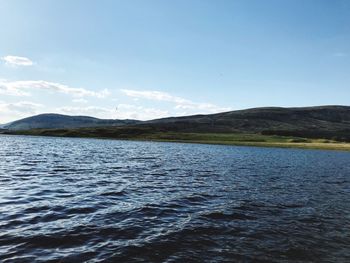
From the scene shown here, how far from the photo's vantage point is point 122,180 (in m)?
42.7

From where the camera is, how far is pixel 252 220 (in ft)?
83.6

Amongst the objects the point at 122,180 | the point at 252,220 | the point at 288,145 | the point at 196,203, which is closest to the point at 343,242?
the point at 252,220

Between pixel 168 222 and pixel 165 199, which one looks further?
pixel 165 199

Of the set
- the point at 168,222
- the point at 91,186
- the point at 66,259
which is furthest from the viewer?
the point at 91,186

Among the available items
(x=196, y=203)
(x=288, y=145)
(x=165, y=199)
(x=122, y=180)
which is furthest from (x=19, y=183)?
(x=288, y=145)

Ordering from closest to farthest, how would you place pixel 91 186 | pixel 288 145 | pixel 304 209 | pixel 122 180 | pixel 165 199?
pixel 304 209 → pixel 165 199 → pixel 91 186 → pixel 122 180 → pixel 288 145

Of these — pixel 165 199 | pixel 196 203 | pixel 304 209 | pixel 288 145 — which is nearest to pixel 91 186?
pixel 165 199

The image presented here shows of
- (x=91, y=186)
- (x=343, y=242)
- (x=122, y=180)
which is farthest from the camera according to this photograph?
(x=122, y=180)

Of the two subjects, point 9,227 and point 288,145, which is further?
point 288,145

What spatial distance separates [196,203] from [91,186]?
12170mm

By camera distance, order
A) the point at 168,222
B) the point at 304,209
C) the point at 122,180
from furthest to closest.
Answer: the point at 122,180
the point at 304,209
the point at 168,222

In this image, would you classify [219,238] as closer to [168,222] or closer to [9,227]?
[168,222]

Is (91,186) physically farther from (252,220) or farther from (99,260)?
(99,260)

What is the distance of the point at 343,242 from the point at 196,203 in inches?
502
